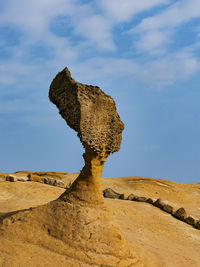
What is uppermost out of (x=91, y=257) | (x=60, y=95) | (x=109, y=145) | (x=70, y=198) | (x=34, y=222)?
(x=60, y=95)

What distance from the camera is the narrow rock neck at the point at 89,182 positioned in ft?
17.3

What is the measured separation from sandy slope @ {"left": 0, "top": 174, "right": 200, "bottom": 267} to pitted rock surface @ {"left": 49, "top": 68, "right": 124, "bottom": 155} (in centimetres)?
182

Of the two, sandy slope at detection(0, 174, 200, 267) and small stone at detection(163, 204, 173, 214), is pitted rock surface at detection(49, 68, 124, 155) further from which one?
small stone at detection(163, 204, 173, 214)

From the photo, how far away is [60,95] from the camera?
5.46 metres

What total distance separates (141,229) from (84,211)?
2969mm

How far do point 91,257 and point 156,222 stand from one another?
13.3 ft

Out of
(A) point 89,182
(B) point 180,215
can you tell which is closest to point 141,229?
(B) point 180,215

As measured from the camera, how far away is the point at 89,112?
17.0ft

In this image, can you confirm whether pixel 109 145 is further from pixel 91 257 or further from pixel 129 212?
pixel 129 212

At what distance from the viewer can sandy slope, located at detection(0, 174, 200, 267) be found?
4.70 metres

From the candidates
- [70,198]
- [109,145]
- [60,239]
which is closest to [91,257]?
[60,239]

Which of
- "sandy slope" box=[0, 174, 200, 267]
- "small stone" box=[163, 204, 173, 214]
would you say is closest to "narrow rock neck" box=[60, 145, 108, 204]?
"sandy slope" box=[0, 174, 200, 267]

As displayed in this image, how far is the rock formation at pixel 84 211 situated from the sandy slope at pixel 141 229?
254mm

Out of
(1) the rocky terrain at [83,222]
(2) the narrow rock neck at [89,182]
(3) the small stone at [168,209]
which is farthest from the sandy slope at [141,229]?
(2) the narrow rock neck at [89,182]
